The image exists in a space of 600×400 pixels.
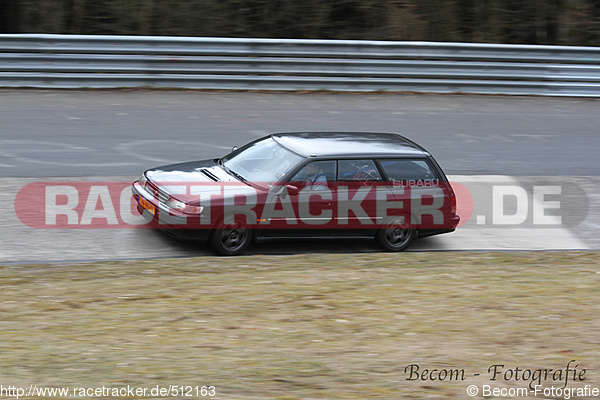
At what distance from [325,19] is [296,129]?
20.2ft

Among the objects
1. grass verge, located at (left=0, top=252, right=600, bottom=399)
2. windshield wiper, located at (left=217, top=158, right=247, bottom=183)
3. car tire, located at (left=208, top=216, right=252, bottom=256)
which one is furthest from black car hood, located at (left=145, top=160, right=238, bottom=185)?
grass verge, located at (left=0, top=252, right=600, bottom=399)

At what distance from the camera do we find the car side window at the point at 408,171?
32.6ft

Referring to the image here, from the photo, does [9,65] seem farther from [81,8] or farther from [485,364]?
[485,364]

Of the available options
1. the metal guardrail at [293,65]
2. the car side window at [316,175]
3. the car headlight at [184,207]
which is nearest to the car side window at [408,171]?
the car side window at [316,175]

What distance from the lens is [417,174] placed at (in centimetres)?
1008

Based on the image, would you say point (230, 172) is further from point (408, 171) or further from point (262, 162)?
point (408, 171)

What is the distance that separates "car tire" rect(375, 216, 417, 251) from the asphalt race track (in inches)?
9.1

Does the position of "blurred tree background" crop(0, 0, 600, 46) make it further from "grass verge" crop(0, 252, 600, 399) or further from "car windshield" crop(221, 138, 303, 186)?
"grass verge" crop(0, 252, 600, 399)

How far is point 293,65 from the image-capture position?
17891 mm

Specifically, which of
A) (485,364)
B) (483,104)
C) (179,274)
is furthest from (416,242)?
(483,104)

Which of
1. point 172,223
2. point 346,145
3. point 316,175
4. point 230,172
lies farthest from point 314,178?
point 172,223

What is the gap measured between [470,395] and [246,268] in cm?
387

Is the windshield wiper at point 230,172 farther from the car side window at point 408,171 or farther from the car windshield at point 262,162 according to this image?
the car side window at point 408,171

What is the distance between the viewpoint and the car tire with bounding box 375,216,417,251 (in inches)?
391
